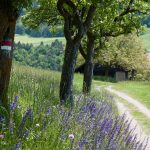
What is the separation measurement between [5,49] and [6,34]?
0.89ft

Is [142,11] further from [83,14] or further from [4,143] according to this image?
[4,143]

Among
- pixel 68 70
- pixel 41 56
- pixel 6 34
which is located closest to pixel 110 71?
pixel 68 70

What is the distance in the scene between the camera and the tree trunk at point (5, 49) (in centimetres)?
789

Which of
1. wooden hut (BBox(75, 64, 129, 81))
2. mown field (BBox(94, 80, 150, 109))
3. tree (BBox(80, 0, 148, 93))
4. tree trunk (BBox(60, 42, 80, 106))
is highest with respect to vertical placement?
tree (BBox(80, 0, 148, 93))

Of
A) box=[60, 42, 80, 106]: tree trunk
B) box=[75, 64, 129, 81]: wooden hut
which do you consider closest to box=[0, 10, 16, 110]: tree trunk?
box=[60, 42, 80, 106]: tree trunk

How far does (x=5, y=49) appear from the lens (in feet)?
26.2

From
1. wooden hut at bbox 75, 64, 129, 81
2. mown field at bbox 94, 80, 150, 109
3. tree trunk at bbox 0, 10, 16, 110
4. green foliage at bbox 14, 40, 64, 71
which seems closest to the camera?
tree trunk at bbox 0, 10, 16, 110

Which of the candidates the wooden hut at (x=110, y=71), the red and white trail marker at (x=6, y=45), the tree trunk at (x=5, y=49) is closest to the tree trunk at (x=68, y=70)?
the tree trunk at (x=5, y=49)

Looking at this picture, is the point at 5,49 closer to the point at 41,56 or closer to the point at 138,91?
the point at 138,91

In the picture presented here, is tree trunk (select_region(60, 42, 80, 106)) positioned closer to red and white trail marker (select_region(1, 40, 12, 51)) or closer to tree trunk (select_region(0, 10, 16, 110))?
tree trunk (select_region(0, 10, 16, 110))

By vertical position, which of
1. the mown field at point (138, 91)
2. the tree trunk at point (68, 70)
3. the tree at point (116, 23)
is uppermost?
the tree at point (116, 23)

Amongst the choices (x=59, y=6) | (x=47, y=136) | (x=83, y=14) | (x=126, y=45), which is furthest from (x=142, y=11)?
(x=126, y=45)

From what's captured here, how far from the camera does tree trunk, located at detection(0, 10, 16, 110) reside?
789 cm

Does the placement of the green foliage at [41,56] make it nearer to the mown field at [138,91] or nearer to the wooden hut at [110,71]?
the wooden hut at [110,71]
